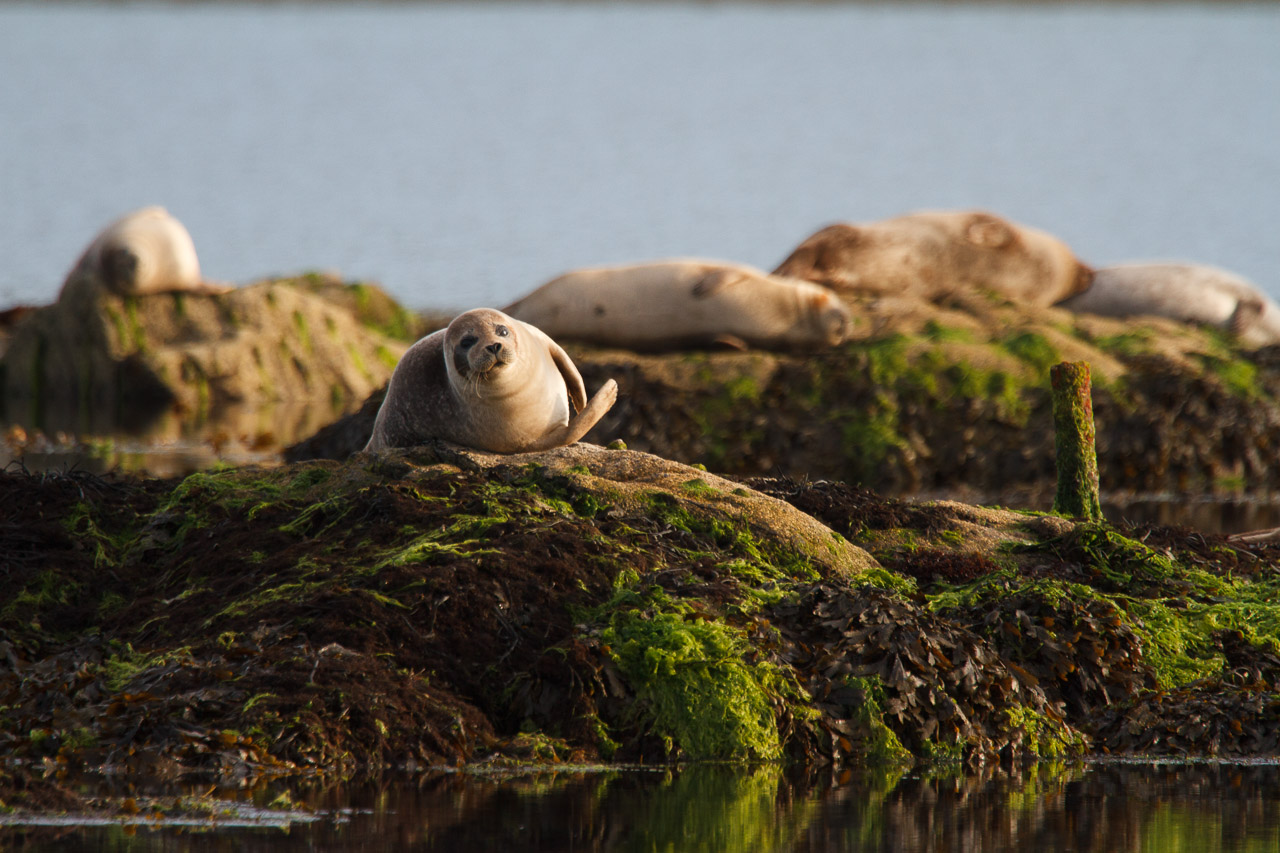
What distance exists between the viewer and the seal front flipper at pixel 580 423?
24.5 ft

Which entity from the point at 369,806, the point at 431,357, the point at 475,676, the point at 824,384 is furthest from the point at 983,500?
the point at 369,806

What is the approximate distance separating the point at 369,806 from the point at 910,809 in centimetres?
164

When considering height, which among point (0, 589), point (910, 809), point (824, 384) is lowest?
point (910, 809)

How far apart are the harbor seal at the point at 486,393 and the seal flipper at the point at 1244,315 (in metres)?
9.61

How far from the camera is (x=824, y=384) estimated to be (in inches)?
515

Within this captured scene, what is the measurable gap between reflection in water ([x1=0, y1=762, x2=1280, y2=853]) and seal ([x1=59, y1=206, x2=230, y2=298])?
1365cm

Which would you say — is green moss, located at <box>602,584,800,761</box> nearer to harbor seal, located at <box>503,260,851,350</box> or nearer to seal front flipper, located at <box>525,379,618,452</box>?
seal front flipper, located at <box>525,379,618,452</box>

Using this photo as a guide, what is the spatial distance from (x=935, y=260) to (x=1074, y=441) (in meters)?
6.83

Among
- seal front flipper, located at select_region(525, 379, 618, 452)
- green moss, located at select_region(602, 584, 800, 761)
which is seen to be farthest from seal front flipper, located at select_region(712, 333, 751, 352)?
green moss, located at select_region(602, 584, 800, 761)

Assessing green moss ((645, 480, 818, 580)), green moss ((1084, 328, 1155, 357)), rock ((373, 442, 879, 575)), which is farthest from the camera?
green moss ((1084, 328, 1155, 357))

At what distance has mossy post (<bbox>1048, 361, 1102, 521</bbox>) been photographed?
807 centimetres

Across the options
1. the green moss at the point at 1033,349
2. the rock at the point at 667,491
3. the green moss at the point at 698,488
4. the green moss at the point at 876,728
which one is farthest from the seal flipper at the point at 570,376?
the green moss at the point at 1033,349

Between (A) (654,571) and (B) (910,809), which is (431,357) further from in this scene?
(B) (910,809)

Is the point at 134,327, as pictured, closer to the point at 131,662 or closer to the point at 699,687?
the point at 131,662
